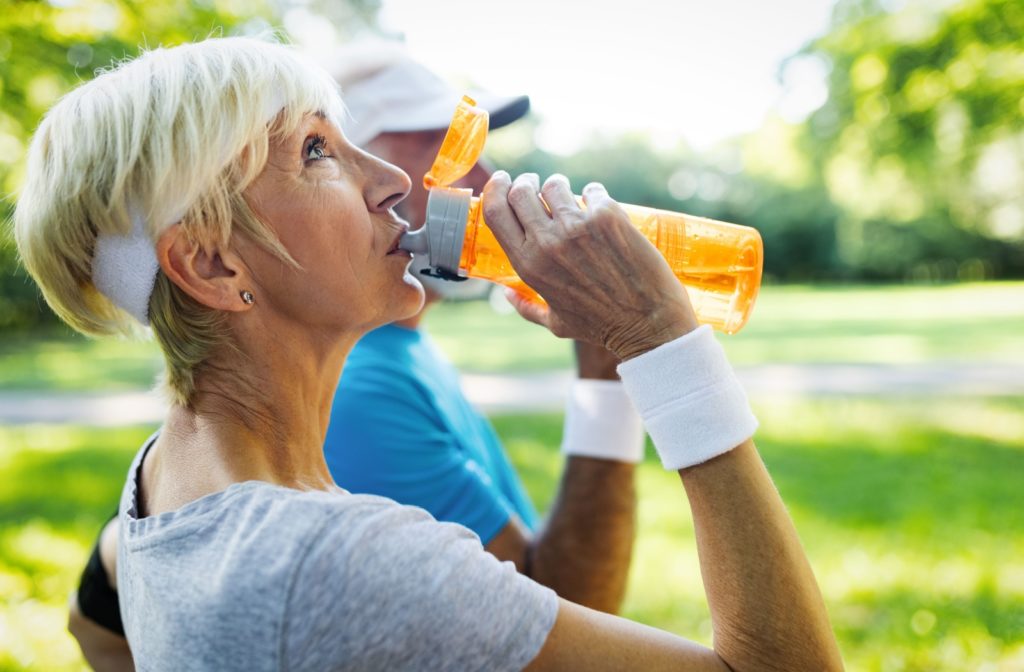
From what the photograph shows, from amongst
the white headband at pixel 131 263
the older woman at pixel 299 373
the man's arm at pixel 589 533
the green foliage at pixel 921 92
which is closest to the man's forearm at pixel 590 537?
the man's arm at pixel 589 533

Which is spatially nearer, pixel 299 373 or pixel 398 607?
pixel 398 607

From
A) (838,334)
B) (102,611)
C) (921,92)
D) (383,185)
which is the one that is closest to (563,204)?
(383,185)

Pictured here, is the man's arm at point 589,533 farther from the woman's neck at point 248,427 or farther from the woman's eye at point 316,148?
the woman's eye at point 316,148

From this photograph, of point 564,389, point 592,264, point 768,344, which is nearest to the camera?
point 592,264

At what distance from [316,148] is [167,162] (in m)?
0.30

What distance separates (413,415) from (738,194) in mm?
42688

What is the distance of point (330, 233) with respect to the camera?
153 centimetres

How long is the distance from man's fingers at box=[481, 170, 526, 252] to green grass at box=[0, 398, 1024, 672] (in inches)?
135

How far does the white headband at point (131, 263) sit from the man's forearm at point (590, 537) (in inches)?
45.3

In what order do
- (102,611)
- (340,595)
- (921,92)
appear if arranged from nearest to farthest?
(340,595), (102,611), (921,92)

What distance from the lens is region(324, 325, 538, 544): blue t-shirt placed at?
1.95 m

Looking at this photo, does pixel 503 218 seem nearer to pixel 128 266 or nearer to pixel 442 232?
pixel 442 232

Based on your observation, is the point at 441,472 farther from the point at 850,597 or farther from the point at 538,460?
the point at 538,460

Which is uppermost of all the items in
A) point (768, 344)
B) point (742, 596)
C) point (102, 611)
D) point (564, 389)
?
point (742, 596)
